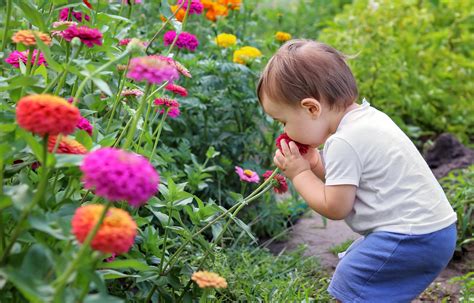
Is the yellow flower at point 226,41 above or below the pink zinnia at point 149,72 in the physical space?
below

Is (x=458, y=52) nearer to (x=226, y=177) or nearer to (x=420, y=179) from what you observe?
(x=226, y=177)

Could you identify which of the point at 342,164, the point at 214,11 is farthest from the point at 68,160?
the point at 214,11

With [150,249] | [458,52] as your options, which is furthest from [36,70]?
[458,52]

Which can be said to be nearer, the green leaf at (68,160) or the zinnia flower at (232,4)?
the green leaf at (68,160)

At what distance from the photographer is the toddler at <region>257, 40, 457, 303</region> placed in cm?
217

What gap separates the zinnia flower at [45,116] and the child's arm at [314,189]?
3.22 ft

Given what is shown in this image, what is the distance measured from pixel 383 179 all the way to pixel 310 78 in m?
0.36

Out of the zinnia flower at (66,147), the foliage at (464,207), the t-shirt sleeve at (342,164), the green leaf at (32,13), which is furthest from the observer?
the foliage at (464,207)

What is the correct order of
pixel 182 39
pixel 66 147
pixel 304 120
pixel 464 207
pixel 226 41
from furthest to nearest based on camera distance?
pixel 226 41 → pixel 464 207 → pixel 182 39 → pixel 304 120 → pixel 66 147

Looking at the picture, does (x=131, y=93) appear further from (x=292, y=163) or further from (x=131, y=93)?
(x=292, y=163)

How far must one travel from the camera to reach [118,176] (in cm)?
123

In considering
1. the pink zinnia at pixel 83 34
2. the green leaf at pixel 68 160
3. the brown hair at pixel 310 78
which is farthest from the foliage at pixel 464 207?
the green leaf at pixel 68 160

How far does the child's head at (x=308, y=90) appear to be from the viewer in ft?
7.32

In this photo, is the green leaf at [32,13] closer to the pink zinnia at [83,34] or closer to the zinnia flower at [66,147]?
the pink zinnia at [83,34]
